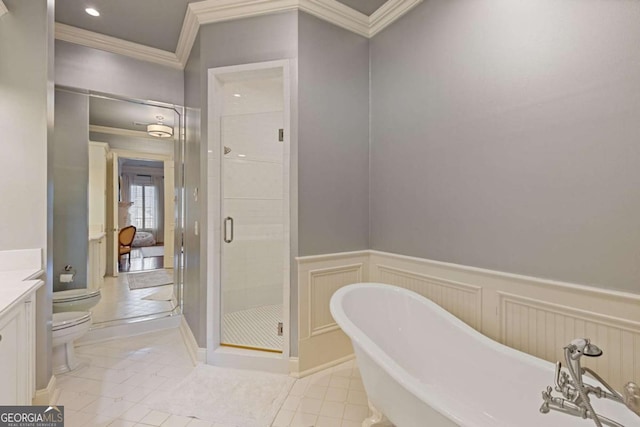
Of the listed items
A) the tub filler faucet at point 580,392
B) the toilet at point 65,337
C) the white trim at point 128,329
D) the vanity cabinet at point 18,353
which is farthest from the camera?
the white trim at point 128,329

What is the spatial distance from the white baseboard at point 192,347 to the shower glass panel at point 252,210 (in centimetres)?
19

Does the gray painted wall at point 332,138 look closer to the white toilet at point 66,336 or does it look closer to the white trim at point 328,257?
the white trim at point 328,257

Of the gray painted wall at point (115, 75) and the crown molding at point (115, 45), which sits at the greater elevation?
the crown molding at point (115, 45)

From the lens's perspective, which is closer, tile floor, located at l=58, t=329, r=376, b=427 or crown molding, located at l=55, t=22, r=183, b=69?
tile floor, located at l=58, t=329, r=376, b=427

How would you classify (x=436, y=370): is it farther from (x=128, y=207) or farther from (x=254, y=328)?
(x=128, y=207)

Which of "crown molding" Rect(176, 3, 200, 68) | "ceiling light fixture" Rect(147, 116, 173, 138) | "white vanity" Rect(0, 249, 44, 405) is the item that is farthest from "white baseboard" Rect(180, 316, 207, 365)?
"crown molding" Rect(176, 3, 200, 68)

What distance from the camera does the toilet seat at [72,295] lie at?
102 inches

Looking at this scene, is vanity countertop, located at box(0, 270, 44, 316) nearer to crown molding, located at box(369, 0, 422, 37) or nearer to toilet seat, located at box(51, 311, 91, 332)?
toilet seat, located at box(51, 311, 91, 332)

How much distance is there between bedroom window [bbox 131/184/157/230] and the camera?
3.23m

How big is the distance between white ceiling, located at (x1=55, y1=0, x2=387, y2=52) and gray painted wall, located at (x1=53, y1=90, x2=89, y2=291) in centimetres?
62

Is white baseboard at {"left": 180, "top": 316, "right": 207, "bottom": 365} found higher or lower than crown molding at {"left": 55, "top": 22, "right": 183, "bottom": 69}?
lower

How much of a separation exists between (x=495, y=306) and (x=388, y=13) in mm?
2254

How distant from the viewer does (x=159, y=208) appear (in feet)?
11.1

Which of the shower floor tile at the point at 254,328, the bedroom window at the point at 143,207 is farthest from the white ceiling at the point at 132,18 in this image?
the shower floor tile at the point at 254,328
